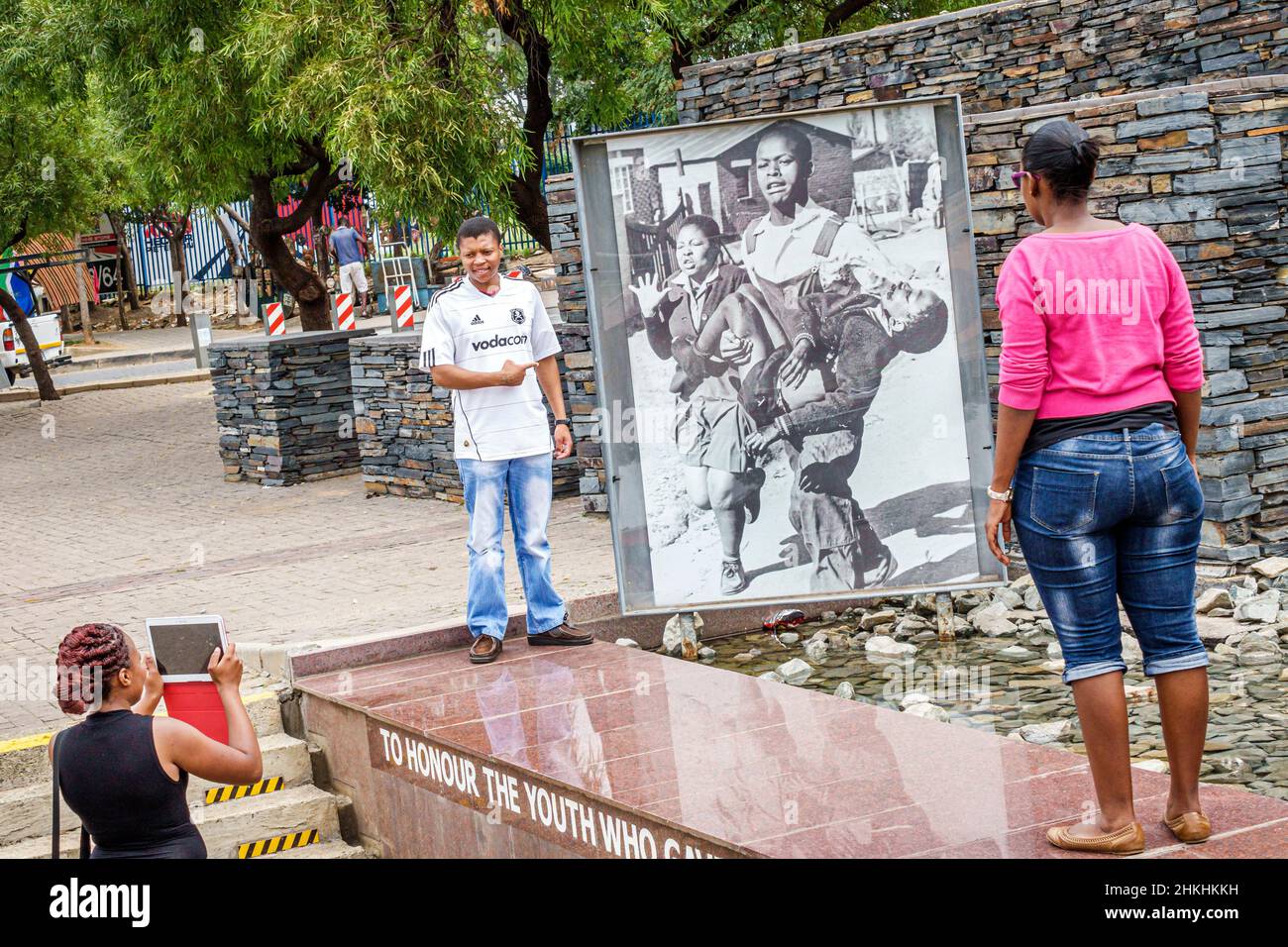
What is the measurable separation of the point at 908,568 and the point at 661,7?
677 cm

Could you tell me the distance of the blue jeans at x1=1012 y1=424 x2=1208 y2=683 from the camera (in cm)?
402

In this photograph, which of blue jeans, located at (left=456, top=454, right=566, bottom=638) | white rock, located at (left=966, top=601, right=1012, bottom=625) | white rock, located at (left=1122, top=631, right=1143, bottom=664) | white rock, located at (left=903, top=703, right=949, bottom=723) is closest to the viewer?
white rock, located at (left=903, top=703, right=949, bottom=723)

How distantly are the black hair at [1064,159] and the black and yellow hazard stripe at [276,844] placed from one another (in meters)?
4.13

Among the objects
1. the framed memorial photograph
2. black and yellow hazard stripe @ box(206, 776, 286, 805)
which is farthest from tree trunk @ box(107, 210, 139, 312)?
black and yellow hazard stripe @ box(206, 776, 286, 805)

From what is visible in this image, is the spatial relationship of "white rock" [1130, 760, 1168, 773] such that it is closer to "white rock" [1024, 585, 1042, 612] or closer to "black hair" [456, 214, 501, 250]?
"white rock" [1024, 585, 1042, 612]

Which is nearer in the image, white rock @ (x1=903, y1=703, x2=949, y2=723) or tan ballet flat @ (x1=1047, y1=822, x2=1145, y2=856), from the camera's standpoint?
tan ballet flat @ (x1=1047, y1=822, x2=1145, y2=856)

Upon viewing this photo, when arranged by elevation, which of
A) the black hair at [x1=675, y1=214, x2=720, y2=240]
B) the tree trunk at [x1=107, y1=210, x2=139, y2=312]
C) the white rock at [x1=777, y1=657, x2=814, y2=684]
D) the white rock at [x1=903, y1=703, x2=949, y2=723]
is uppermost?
the tree trunk at [x1=107, y1=210, x2=139, y2=312]

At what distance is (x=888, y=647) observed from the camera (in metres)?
7.50

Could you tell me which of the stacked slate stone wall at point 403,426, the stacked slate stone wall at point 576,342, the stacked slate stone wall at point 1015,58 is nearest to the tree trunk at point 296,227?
the stacked slate stone wall at point 403,426

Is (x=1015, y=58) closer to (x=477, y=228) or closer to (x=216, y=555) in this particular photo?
(x=477, y=228)

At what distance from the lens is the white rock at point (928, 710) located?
634 centimetres

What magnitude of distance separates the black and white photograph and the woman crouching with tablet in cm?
346

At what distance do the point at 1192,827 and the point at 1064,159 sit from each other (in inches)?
71.5
